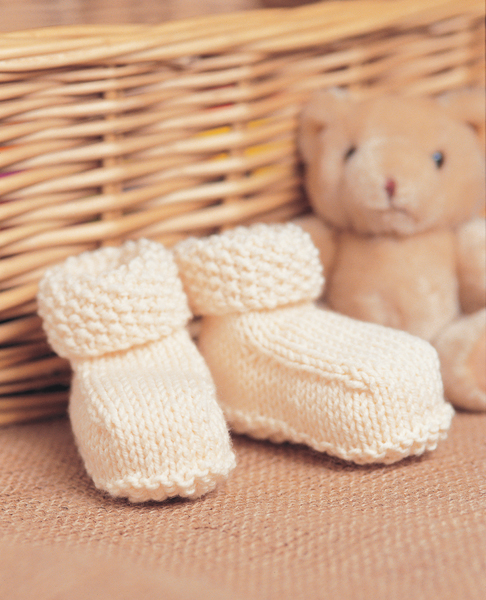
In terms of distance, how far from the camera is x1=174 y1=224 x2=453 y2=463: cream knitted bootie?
0.63 metres

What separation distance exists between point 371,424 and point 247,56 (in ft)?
1.56

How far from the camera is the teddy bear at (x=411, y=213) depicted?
30.7 inches

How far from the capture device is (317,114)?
0.86 metres

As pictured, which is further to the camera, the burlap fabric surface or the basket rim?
the basket rim

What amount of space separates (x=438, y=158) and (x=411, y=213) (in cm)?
8

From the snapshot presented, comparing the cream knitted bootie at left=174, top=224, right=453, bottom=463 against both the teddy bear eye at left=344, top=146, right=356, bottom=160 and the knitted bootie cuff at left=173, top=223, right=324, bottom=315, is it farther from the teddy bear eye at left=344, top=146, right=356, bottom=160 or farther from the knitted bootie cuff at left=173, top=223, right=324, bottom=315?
the teddy bear eye at left=344, top=146, right=356, bottom=160

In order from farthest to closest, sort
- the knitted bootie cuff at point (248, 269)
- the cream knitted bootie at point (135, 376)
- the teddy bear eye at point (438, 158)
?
the teddy bear eye at point (438, 158) < the knitted bootie cuff at point (248, 269) < the cream knitted bootie at point (135, 376)

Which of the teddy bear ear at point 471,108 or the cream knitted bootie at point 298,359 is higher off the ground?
the teddy bear ear at point 471,108

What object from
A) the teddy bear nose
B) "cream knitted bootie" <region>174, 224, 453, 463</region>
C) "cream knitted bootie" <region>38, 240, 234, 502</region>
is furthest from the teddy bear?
"cream knitted bootie" <region>38, 240, 234, 502</region>

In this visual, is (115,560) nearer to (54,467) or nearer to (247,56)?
(54,467)

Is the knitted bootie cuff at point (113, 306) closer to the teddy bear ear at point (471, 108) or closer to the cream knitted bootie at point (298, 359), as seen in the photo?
the cream knitted bootie at point (298, 359)

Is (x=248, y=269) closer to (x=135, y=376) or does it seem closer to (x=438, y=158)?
(x=135, y=376)

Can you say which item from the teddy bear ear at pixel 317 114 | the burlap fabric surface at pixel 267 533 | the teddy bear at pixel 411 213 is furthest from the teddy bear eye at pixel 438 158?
the burlap fabric surface at pixel 267 533

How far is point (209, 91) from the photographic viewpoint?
2.70ft
